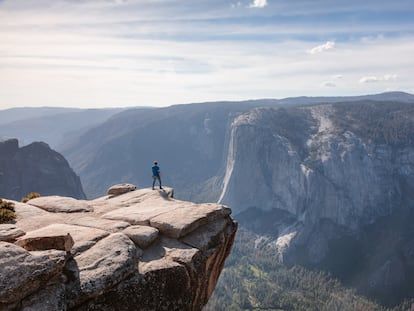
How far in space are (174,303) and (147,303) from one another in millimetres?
1951

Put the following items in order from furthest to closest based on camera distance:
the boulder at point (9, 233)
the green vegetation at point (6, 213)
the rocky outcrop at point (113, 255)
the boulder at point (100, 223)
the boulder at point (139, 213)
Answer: the boulder at point (139, 213), the boulder at point (100, 223), the green vegetation at point (6, 213), the boulder at point (9, 233), the rocky outcrop at point (113, 255)

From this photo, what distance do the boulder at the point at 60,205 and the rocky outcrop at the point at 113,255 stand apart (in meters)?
0.07

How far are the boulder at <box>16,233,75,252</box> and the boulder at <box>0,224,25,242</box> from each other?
714 mm

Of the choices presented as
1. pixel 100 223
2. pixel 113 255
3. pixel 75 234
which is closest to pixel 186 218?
pixel 100 223

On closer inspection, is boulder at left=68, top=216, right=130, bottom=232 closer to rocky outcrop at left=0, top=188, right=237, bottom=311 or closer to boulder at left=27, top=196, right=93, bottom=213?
rocky outcrop at left=0, top=188, right=237, bottom=311

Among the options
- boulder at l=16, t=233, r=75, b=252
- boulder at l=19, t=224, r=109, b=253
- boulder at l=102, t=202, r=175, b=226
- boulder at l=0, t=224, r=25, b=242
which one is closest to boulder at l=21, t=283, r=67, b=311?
boulder at l=16, t=233, r=75, b=252

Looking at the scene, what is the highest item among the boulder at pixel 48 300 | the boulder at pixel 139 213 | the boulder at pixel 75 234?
the boulder at pixel 75 234

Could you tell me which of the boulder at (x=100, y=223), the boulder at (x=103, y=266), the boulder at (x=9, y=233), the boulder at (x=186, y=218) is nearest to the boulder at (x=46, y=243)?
the boulder at (x=9, y=233)

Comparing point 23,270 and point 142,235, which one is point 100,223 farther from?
point 23,270

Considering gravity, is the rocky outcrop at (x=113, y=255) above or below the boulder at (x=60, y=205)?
below

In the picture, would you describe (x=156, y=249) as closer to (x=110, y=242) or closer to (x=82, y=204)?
(x=110, y=242)

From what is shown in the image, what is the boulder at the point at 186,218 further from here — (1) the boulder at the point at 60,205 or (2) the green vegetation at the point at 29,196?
(2) the green vegetation at the point at 29,196

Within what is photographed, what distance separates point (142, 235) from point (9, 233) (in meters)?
7.31

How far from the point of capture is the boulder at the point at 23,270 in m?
17.3
